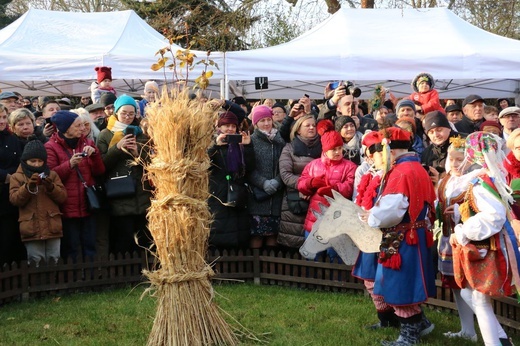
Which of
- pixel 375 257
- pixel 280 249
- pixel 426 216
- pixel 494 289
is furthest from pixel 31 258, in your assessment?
pixel 494 289

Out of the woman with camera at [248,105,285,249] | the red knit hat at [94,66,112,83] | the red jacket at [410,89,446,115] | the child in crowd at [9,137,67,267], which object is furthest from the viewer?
the red knit hat at [94,66,112,83]

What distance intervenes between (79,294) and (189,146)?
2969 millimetres

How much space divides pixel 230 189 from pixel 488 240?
3.24 metres

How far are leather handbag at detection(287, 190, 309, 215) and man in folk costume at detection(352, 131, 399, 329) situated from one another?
57.6 inches

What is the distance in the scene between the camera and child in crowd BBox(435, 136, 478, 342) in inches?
192

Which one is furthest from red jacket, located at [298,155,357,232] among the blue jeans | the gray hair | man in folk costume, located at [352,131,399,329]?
the gray hair

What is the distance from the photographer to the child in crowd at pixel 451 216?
16.0 feet

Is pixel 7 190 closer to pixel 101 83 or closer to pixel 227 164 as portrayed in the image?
pixel 227 164

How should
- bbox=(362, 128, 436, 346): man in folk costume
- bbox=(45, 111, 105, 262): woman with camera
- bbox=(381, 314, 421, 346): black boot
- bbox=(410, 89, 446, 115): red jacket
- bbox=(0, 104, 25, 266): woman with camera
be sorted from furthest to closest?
bbox=(410, 89, 446, 115): red jacket < bbox=(45, 111, 105, 262): woman with camera < bbox=(0, 104, 25, 266): woman with camera < bbox=(381, 314, 421, 346): black boot < bbox=(362, 128, 436, 346): man in folk costume

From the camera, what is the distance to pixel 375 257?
17.0 feet

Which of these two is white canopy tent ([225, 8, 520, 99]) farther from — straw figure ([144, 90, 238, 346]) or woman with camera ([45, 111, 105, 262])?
straw figure ([144, 90, 238, 346])

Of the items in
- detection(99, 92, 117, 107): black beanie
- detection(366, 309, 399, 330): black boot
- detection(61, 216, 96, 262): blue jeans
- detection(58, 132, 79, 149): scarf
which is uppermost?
detection(99, 92, 117, 107): black beanie

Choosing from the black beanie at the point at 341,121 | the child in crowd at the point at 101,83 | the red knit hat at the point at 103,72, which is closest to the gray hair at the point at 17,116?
the child in crowd at the point at 101,83

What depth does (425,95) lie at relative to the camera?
8.43 metres
